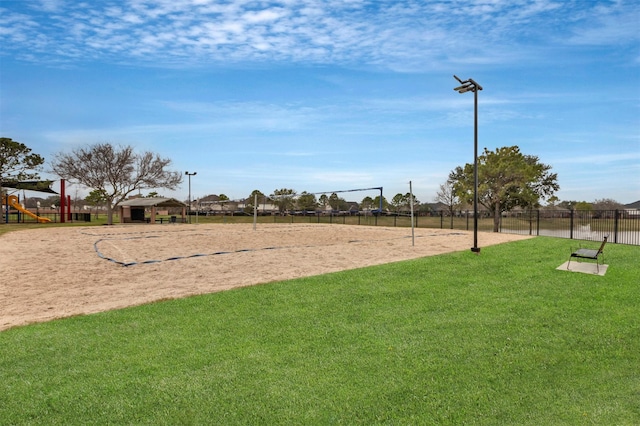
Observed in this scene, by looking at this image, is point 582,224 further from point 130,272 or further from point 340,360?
point 340,360

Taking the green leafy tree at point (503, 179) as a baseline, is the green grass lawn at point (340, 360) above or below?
below


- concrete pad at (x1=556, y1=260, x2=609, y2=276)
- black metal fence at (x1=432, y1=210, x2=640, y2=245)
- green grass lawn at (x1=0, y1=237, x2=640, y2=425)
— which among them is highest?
black metal fence at (x1=432, y1=210, x2=640, y2=245)

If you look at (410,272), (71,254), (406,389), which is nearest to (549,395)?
(406,389)

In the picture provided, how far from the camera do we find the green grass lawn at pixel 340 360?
12.7 ft

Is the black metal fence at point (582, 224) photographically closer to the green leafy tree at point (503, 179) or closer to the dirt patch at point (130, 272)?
the green leafy tree at point (503, 179)

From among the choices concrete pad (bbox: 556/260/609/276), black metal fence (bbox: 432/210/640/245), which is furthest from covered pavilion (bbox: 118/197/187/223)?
concrete pad (bbox: 556/260/609/276)

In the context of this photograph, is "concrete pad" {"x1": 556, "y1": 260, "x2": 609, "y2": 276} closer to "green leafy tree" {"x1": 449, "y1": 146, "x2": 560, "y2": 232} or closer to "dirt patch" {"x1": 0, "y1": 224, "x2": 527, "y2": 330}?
"dirt patch" {"x1": 0, "y1": 224, "x2": 527, "y2": 330}

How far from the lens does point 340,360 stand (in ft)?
16.0

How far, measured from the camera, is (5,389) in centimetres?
430

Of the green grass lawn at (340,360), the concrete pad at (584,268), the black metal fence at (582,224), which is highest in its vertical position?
the black metal fence at (582,224)

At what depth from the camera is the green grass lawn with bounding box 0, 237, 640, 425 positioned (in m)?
3.87

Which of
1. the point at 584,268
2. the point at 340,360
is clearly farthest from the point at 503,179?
the point at 340,360

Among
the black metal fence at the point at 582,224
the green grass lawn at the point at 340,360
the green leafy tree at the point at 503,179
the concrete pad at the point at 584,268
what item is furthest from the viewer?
the green leafy tree at the point at 503,179

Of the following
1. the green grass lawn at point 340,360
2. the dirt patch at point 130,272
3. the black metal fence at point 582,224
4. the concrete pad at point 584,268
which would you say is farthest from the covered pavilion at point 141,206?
the concrete pad at point 584,268
